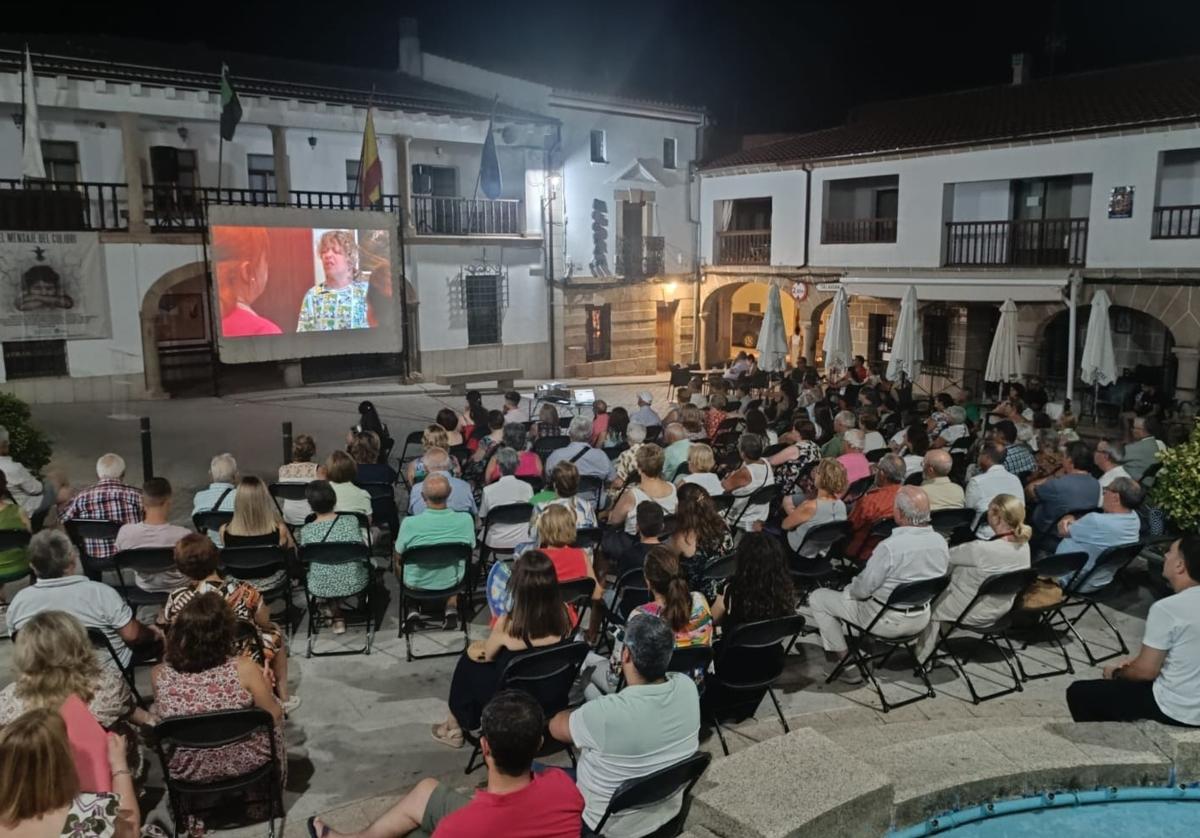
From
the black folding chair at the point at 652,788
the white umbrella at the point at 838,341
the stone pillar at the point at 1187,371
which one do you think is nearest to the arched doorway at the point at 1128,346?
the stone pillar at the point at 1187,371

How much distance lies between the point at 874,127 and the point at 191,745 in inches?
927

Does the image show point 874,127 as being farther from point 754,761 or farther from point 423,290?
point 754,761

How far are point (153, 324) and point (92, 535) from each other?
1342 centimetres

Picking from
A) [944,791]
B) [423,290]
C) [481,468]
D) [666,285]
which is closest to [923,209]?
[666,285]

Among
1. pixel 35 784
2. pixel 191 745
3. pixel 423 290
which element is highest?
pixel 423 290

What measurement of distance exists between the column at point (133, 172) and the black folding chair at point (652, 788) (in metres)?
18.1

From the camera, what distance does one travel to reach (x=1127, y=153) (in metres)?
17.4

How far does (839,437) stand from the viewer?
973 centimetres

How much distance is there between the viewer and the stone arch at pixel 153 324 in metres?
18.6

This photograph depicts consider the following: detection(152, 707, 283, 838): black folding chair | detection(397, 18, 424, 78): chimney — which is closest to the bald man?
detection(152, 707, 283, 838): black folding chair

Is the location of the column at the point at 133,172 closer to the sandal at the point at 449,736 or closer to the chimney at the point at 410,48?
the chimney at the point at 410,48

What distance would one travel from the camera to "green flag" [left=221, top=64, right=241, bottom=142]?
1777 centimetres

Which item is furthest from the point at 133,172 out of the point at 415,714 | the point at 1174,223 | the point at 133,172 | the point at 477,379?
the point at 1174,223

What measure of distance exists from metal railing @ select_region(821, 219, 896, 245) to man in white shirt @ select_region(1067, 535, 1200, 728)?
713 inches
